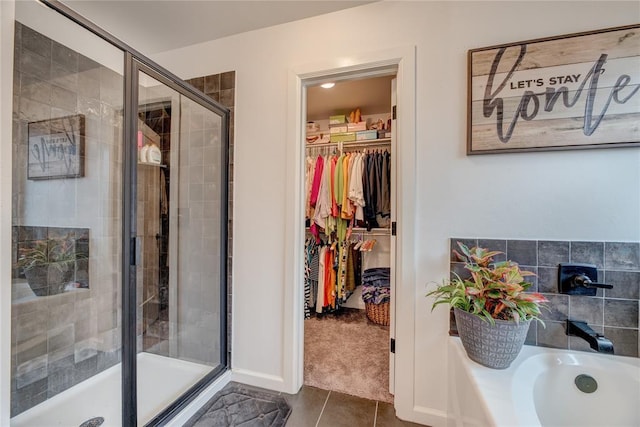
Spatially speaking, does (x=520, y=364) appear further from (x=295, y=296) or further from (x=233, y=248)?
(x=233, y=248)

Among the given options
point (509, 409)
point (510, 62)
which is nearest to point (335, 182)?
point (510, 62)

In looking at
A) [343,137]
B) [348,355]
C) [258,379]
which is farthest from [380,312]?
[343,137]

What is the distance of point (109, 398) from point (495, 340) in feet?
6.42

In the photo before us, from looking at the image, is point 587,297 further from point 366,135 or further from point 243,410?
point 366,135

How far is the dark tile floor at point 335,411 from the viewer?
4.59ft

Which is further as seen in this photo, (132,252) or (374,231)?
(374,231)

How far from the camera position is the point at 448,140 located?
1.39 meters

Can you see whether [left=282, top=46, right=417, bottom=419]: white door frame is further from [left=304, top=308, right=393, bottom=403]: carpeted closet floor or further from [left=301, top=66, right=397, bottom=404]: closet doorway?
[left=301, top=66, right=397, bottom=404]: closet doorway

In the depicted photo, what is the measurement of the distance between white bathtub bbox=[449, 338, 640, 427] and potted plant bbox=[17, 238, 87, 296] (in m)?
2.13

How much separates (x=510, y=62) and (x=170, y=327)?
265 centimetres

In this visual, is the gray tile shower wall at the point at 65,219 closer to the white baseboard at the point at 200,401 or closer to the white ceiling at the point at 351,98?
the white baseboard at the point at 200,401

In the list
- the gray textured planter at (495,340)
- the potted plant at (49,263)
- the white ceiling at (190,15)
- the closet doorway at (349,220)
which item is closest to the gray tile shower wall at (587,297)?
the gray textured planter at (495,340)

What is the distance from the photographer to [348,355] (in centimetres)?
206

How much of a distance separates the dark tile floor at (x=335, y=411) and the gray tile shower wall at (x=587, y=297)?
0.87m
